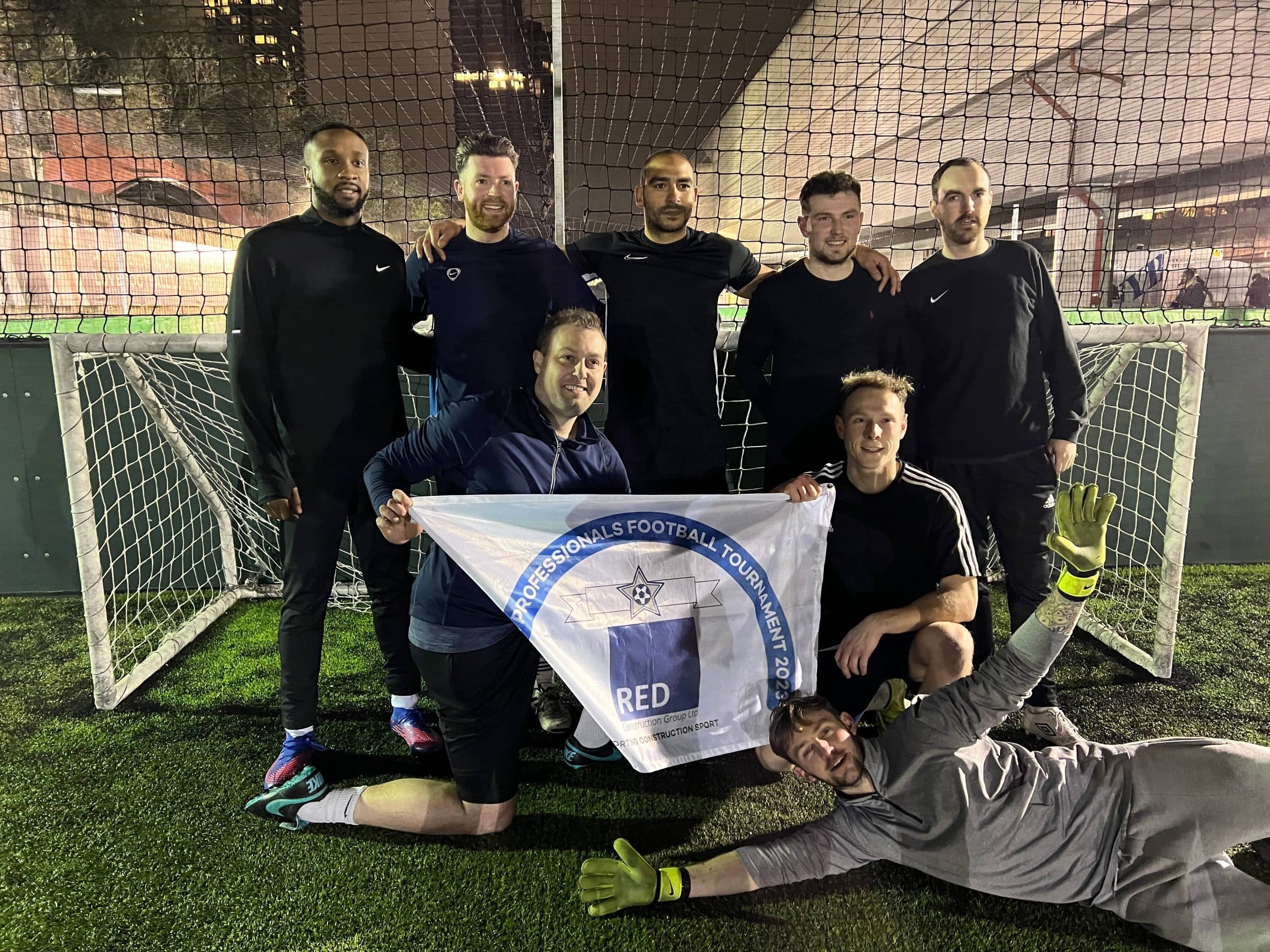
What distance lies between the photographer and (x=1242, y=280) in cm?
743

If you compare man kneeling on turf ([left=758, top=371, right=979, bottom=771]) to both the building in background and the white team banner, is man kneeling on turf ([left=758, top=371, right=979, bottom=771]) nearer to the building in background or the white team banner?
the white team banner

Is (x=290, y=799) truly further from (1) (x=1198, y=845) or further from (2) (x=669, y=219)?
(1) (x=1198, y=845)

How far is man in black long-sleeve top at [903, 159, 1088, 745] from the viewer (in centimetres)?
220

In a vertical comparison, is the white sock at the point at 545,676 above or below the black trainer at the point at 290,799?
above

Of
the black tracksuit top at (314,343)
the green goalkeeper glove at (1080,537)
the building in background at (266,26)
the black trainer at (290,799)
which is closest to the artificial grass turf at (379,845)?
the black trainer at (290,799)

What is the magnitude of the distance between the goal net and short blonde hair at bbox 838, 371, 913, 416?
1.99 ft

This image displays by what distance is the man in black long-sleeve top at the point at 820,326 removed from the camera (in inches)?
83.0

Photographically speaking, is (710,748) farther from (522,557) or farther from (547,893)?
(522,557)

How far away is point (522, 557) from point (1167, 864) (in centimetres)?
167

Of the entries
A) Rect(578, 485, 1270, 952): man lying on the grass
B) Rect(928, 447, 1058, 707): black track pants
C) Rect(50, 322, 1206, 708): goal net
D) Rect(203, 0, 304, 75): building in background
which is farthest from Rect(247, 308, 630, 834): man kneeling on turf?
Rect(203, 0, 304, 75): building in background

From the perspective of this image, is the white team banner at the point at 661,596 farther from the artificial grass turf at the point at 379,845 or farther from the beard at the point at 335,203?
the beard at the point at 335,203

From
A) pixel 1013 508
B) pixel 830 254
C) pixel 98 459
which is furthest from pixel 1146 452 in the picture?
pixel 98 459

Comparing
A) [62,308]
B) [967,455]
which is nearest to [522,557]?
[967,455]

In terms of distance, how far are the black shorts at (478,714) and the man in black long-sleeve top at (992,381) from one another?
151cm
